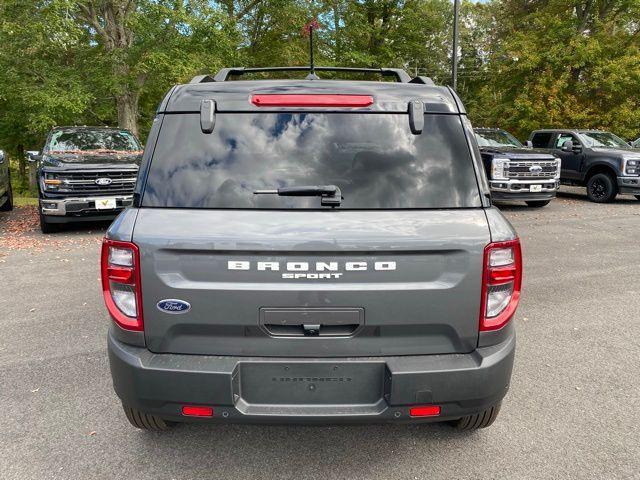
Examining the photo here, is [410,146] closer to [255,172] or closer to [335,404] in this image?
[255,172]

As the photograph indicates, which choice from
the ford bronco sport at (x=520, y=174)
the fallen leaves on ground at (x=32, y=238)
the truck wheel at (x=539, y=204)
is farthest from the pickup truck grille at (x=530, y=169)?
the fallen leaves on ground at (x=32, y=238)

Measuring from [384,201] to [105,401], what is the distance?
7.83ft

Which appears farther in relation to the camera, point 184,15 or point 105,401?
point 184,15

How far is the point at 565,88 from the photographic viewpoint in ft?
69.4

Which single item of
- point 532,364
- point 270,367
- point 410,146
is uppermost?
point 410,146

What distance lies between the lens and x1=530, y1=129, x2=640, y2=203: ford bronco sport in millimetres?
12883

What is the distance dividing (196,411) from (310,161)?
49.5 inches

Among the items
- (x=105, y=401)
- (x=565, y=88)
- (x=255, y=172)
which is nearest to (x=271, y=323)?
(x=255, y=172)

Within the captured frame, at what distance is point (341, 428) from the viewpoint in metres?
2.98

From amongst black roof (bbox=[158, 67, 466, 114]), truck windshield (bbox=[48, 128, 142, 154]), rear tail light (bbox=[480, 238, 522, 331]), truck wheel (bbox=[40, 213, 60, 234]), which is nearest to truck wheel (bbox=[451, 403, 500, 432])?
rear tail light (bbox=[480, 238, 522, 331])

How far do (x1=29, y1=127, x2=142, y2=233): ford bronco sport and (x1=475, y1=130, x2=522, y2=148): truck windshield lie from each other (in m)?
8.67

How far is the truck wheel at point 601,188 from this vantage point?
1333 cm

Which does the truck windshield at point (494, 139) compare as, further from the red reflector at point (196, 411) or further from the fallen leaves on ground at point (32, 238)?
the red reflector at point (196, 411)

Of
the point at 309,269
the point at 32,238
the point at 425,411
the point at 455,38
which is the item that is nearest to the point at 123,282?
the point at 309,269
